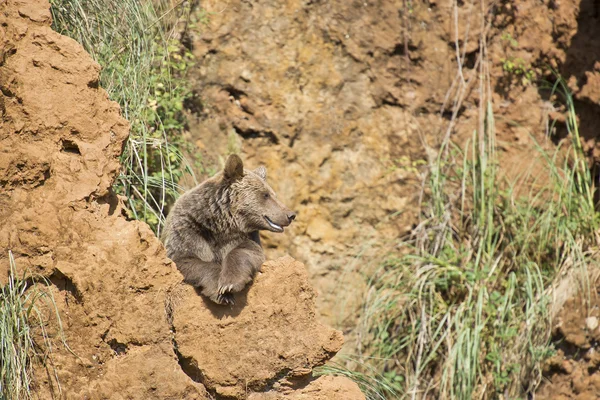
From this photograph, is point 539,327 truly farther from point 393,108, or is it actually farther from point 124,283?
point 124,283

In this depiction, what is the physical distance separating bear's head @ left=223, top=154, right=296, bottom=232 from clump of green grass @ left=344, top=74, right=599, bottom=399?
2.07 meters

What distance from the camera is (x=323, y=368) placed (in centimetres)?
570

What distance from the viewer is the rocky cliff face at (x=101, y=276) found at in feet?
14.7

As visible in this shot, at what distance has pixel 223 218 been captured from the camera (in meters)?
5.39

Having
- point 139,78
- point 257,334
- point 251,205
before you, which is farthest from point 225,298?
point 139,78

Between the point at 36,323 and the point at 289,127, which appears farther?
the point at 289,127

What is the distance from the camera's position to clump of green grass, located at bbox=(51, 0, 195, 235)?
5.87 meters

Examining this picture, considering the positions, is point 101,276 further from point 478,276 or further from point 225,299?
point 478,276

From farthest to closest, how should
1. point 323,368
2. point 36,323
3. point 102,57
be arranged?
point 102,57
point 323,368
point 36,323

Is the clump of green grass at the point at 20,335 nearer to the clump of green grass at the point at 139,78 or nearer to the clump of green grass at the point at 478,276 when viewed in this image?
the clump of green grass at the point at 139,78

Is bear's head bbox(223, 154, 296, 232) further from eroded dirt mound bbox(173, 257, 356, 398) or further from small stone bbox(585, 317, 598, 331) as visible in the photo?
small stone bbox(585, 317, 598, 331)

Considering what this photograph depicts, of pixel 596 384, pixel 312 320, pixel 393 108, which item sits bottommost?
pixel 596 384

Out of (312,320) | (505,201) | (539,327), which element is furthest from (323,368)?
(505,201)

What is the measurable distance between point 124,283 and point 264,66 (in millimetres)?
3518
